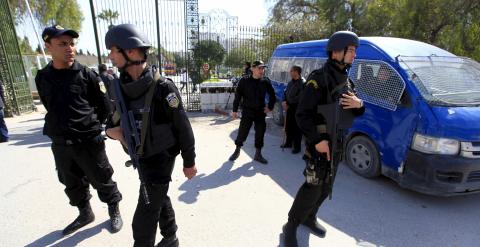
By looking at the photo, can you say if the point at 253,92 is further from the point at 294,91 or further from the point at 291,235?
the point at 291,235

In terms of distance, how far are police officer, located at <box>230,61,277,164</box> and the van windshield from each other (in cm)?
208

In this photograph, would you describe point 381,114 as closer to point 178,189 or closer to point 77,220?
point 178,189

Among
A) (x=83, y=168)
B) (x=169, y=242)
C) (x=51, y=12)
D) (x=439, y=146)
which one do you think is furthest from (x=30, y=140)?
(x=51, y=12)

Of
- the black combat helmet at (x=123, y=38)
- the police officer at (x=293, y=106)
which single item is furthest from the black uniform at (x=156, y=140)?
the police officer at (x=293, y=106)

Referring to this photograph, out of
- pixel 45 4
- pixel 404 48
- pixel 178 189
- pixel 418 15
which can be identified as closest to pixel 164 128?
pixel 178 189

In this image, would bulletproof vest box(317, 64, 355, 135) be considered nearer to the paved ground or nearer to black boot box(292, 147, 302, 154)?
the paved ground

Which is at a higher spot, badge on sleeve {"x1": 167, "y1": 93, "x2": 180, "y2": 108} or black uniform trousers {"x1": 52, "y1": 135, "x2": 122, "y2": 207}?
badge on sleeve {"x1": 167, "y1": 93, "x2": 180, "y2": 108}

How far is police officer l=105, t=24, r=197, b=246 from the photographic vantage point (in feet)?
6.24

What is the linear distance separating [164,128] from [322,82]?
136 centimetres

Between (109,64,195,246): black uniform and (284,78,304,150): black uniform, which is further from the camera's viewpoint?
(284,78,304,150): black uniform

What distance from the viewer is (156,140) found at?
2021 millimetres

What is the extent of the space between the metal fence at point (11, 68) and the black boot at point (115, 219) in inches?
336

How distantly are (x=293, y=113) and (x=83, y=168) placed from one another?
3786 millimetres

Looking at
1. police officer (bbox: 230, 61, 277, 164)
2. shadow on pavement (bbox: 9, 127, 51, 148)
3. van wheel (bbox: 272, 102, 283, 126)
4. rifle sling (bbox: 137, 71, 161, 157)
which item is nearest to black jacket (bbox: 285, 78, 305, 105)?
police officer (bbox: 230, 61, 277, 164)
